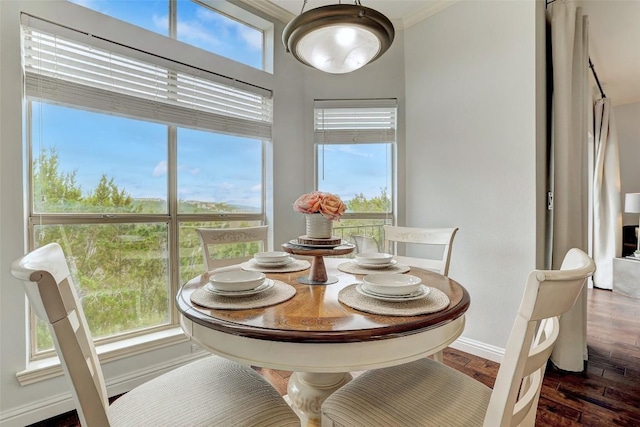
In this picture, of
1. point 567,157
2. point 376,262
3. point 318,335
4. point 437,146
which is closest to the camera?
point 318,335

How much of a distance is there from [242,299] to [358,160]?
79.5 inches

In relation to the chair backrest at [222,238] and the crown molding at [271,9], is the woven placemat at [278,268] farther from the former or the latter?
the crown molding at [271,9]

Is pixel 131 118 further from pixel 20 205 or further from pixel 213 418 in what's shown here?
pixel 213 418

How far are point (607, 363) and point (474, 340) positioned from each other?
856mm

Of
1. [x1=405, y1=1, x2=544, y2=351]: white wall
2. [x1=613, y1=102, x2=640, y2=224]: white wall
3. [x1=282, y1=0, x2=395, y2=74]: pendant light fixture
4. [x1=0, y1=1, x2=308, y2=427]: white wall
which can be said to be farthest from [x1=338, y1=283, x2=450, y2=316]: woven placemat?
[x1=613, y1=102, x2=640, y2=224]: white wall

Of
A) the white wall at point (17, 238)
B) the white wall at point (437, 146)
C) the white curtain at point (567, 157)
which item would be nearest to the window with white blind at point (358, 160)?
the white wall at point (437, 146)

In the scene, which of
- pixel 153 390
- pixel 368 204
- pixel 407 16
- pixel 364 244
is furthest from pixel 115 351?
pixel 407 16

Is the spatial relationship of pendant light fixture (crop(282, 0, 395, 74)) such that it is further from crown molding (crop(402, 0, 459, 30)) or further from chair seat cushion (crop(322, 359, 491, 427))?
crown molding (crop(402, 0, 459, 30))

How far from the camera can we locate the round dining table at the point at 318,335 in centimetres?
79

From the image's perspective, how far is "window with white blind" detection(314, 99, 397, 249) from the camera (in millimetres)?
2705

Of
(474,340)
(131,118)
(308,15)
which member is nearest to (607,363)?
(474,340)

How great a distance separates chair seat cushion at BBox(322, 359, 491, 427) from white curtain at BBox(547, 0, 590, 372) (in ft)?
4.87

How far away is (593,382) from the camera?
6.09 ft

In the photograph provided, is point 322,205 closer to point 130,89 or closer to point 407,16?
point 130,89
